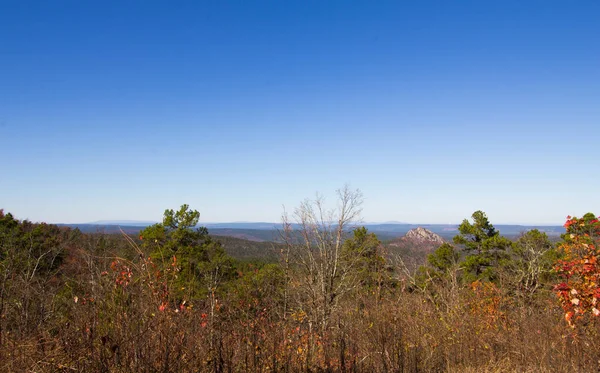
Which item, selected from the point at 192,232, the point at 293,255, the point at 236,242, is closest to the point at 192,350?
the point at 293,255

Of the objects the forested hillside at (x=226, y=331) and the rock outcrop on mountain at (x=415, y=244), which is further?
the rock outcrop on mountain at (x=415, y=244)

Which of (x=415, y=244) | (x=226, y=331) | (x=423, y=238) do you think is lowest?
(x=423, y=238)

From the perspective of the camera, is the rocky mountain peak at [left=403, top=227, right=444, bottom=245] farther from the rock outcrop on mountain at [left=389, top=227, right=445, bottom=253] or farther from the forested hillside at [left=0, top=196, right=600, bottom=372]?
the forested hillside at [left=0, top=196, right=600, bottom=372]

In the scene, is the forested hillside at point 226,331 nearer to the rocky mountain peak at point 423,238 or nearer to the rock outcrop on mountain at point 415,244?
the rock outcrop on mountain at point 415,244

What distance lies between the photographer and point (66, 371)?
303 cm

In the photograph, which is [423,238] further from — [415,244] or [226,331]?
[226,331]

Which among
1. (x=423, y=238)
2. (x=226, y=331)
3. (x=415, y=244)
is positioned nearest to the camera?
(x=226, y=331)

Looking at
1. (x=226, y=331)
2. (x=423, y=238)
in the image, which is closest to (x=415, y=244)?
(x=423, y=238)

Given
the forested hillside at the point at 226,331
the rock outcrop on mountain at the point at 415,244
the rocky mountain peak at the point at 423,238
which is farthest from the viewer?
the rocky mountain peak at the point at 423,238

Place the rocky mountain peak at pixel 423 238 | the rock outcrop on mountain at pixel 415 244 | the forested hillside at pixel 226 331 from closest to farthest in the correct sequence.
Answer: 1. the forested hillside at pixel 226 331
2. the rock outcrop on mountain at pixel 415 244
3. the rocky mountain peak at pixel 423 238

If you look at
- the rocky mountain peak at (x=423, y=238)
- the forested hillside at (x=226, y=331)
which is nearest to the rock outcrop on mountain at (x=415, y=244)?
the rocky mountain peak at (x=423, y=238)

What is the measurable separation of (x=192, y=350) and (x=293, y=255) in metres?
20.1

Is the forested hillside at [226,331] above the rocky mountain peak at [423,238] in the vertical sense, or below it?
above

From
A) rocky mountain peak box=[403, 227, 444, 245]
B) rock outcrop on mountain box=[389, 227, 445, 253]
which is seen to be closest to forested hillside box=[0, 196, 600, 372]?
rock outcrop on mountain box=[389, 227, 445, 253]
